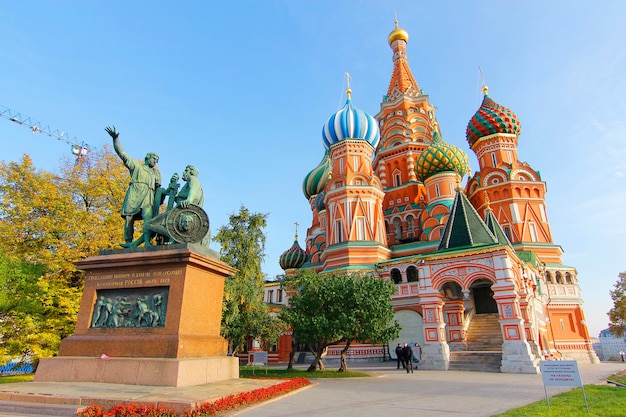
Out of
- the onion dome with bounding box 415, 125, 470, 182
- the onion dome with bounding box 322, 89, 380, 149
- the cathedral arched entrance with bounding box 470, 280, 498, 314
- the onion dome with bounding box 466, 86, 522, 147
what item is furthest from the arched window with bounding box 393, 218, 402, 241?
the cathedral arched entrance with bounding box 470, 280, 498, 314

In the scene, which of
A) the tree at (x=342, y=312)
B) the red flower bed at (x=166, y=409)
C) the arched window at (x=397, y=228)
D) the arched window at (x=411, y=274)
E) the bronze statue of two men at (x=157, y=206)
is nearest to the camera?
the red flower bed at (x=166, y=409)

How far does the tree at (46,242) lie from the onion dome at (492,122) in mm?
28939

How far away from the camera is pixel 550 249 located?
2886 cm

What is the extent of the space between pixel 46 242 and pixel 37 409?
10993mm

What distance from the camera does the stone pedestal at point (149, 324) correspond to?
7.57 metres

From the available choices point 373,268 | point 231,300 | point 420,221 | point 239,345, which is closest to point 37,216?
point 231,300

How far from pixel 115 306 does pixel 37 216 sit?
9518 mm

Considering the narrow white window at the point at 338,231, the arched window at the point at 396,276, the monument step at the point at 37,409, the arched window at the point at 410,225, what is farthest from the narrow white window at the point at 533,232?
the monument step at the point at 37,409

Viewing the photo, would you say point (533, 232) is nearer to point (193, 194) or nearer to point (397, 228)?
point (397, 228)

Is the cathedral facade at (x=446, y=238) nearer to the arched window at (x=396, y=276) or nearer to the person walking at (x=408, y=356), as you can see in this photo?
the arched window at (x=396, y=276)

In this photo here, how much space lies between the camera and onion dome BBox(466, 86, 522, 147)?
1298 inches

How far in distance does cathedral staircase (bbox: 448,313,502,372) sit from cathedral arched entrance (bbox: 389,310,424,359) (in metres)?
2.83

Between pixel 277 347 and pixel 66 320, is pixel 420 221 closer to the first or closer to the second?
pixel 277 347

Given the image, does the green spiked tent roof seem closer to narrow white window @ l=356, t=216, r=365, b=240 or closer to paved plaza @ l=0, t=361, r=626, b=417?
narrow white window @ l=356, t=216, r=365, b=240
